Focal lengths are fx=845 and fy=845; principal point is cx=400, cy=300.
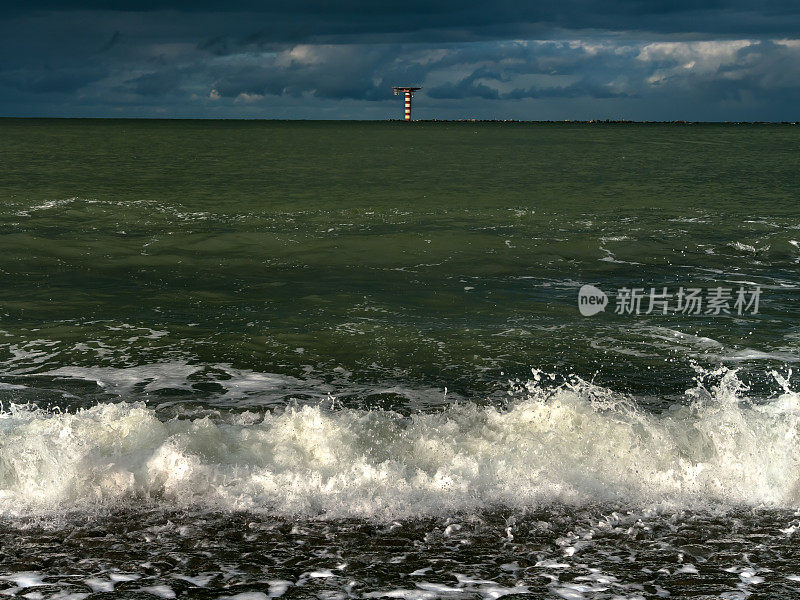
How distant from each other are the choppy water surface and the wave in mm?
29

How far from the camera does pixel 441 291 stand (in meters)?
16.6

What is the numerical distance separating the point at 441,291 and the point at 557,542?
34.7 ft

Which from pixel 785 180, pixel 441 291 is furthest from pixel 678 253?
pixel 785 180

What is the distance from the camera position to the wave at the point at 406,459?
23.0 feet

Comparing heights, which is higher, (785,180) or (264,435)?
(785,180)

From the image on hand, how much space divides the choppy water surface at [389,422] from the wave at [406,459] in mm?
29

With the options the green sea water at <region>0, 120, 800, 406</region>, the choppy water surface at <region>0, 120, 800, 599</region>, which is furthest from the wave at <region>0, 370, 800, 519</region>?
the green sea water at <region>0, 120, 800, 406</region>

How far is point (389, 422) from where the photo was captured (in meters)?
8.84

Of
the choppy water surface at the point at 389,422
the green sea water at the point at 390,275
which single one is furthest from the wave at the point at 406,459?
the green sea water at the point at 390,275

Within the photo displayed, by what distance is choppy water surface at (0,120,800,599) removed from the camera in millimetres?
5855

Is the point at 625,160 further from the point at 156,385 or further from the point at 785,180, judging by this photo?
the point at 156,385

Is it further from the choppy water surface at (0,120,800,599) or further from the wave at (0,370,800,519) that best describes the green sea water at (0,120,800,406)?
the wave at (0,370,800,519)

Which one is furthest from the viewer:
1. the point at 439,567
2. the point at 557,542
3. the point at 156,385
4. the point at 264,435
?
the point at 156,385

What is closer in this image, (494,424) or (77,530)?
(77,530)
